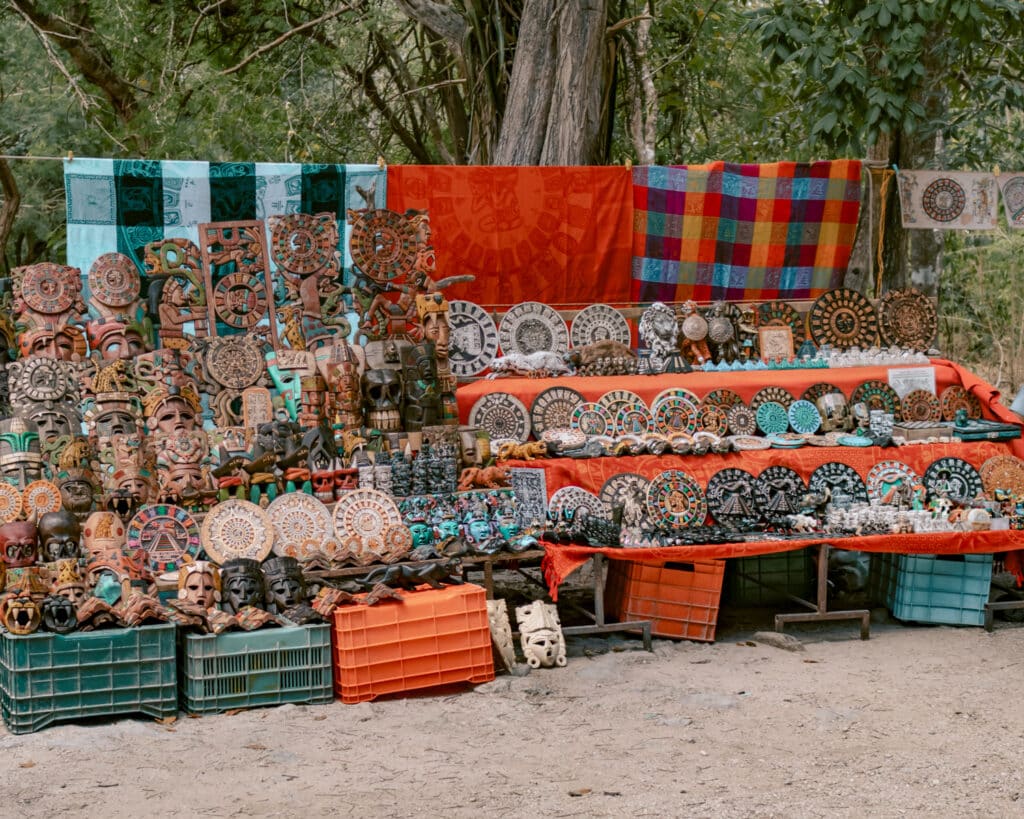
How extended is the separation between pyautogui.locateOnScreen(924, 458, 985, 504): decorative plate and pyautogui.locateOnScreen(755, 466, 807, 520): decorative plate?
2.54ft

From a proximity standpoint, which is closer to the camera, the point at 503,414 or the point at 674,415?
the point at 503,414

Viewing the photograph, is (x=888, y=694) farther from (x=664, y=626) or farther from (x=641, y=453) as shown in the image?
(x=641, y=453)

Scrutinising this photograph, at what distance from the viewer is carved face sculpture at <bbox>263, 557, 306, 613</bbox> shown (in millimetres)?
6516

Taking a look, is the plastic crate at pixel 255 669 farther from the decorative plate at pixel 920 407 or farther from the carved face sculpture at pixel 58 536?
the decorative plate at pixel 920 407

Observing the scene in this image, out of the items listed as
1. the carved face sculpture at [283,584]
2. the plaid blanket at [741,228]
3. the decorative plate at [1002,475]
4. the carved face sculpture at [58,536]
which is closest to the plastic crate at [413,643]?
the carved face sculpture at [283,584]

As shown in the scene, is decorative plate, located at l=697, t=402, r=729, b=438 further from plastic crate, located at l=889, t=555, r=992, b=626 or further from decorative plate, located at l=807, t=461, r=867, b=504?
plastic crate, located at l=889, t=555, r=992, b=626

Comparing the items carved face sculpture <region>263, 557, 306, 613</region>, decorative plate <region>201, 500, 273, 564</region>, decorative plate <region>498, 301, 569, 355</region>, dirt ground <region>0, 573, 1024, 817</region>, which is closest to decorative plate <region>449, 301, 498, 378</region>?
decorative plate <region>498, 301, 569, 355</region>

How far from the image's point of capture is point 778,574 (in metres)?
8.35

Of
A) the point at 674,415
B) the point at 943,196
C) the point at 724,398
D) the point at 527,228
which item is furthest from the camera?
the point at 943,196

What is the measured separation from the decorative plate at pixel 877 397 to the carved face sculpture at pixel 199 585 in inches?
163

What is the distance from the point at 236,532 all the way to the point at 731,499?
2.81m

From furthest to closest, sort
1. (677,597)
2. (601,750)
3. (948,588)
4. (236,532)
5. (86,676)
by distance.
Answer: (948,588) < (677,597) < (236,532) < (86,676) < (601,750)

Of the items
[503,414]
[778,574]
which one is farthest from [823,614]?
[503,414]

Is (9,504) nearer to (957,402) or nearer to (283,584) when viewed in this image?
(283,584)
